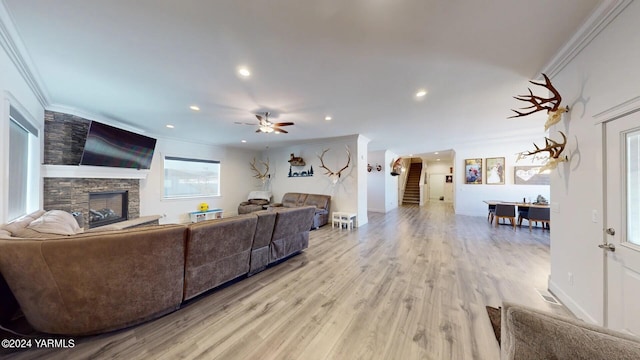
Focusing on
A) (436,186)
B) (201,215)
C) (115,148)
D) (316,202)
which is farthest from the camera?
(436,186)

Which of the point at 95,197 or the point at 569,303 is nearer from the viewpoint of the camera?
the point at 569,303

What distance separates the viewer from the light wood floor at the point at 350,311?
5.33 ft

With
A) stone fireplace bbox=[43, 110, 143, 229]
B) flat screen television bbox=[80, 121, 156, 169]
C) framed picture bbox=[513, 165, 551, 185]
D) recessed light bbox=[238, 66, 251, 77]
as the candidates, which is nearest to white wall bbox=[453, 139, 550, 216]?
framed picture bbox=[513, 165, 551, 185]

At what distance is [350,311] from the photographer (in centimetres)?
211

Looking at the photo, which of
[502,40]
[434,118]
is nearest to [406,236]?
[434,118]

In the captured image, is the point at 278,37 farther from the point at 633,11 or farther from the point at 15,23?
the point at 633,11

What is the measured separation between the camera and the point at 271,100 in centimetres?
343

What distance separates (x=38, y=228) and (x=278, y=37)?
10.1 ft

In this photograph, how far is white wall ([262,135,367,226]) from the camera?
6191mm

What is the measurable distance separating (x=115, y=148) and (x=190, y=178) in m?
2.60

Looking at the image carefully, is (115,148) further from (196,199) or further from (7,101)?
(196,199)

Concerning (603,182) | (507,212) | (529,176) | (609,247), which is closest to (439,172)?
(529,176)

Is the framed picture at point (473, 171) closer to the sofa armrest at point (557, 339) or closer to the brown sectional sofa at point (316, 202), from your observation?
the brown sectional sofa at point (316, 202)

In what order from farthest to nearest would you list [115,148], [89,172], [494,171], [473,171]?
[473,171] → [494,171] → [115,148] → [89,172]
